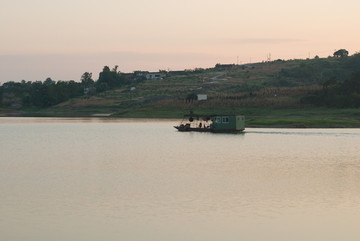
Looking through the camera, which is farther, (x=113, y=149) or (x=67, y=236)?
(x=113, y=149)

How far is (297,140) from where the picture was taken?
85.1 m

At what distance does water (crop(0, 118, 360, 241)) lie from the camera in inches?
1147

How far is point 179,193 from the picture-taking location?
129 ft

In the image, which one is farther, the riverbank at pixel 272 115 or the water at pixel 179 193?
the riverbank at pixel 272 115

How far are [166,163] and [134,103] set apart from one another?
127 meters

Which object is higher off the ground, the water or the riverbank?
the riverbank

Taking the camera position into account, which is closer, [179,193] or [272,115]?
[179,193]

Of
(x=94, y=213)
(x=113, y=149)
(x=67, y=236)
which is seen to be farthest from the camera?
(x=113, y=149)

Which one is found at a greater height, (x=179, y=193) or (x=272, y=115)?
(x=272, y=115)

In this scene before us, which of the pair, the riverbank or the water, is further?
the riverbank

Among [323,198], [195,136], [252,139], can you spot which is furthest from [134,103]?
[323,198]

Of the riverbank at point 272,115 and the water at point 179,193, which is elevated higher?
the riverbank at point 272,115

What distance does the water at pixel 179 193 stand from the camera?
95.6 feet

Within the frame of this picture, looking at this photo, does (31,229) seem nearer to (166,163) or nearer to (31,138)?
(166,163)
